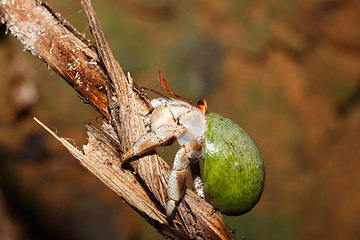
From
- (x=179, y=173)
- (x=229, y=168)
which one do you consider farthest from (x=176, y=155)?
(x=229, y=168)

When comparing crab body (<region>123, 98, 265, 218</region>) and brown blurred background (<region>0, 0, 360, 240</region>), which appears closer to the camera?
crab body (<region>123, 98, 265, 218</region>)

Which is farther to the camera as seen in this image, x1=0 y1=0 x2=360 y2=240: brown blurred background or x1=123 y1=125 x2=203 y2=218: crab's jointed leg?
x1=0 y1=0 x2=360 y2=240: brown blurred background

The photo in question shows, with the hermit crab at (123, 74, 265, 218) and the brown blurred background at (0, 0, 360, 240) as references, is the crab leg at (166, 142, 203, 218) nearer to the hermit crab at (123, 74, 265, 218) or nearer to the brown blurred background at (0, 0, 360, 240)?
the hermit crab at (123, 74, 265, 218)

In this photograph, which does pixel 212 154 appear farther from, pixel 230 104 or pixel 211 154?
pixel 230 104

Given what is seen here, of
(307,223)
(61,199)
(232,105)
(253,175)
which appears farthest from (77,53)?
(307,223)

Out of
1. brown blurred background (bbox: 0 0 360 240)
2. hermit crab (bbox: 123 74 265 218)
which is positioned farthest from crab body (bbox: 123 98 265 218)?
brown blurred background (bbox: 0 0 360 240)

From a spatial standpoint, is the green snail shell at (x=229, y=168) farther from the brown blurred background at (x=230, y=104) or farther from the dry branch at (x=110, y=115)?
the brown blurred background at (x=230, y=104)

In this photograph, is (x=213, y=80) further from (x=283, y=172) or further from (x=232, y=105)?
(x=283, y=172)

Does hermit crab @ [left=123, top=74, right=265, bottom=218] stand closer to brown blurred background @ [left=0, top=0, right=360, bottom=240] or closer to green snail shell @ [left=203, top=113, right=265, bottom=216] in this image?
green snail shell @ [left=203, top=113, right=265, bottom=216]
